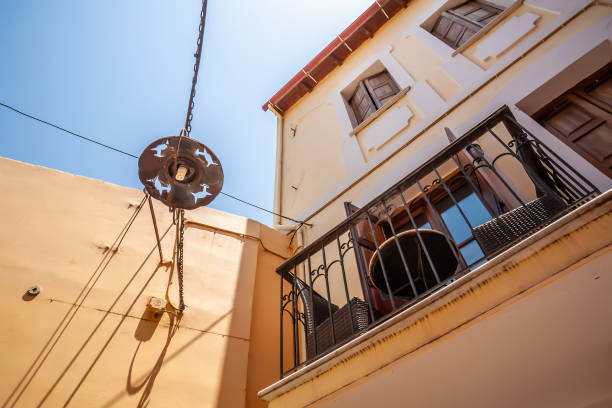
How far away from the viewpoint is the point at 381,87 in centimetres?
695

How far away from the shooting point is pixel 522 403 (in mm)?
1834

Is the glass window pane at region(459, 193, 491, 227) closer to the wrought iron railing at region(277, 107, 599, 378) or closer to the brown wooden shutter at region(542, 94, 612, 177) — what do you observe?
the wrought iron railing at region(277, 107, 599, 378)

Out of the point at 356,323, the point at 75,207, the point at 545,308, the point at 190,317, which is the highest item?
the point at 75,207

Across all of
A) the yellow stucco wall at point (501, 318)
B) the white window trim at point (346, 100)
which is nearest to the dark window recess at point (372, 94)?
the white window trim at point (346, 100)

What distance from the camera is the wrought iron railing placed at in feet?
8.75

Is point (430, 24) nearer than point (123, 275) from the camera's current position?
No

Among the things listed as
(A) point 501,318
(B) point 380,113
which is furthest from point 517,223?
(B) point 380,113

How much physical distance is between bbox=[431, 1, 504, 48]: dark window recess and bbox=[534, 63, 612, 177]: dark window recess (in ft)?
7.37

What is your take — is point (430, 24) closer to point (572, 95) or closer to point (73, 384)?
point (572, 95)

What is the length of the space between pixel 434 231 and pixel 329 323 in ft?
3.69

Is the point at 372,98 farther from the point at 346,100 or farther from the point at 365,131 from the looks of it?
the point at 365,131

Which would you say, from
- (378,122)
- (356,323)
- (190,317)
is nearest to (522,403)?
(356,323)

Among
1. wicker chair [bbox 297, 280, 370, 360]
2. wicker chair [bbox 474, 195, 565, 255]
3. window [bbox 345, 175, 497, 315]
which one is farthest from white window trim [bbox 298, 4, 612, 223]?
wicker chair [bbox 297, 280, 370, 360]

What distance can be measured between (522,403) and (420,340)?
0.61m
